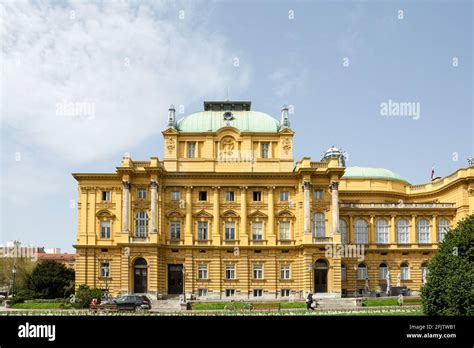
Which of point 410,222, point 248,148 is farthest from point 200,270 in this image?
point 410,222

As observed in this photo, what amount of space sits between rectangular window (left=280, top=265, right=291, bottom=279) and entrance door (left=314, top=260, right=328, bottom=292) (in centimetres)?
372

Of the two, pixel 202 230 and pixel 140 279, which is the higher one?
pixel 202 230

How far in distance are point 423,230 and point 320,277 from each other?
16.6 m

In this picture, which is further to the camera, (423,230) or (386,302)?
(423,230)

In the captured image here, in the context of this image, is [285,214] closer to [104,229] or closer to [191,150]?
[191,150]

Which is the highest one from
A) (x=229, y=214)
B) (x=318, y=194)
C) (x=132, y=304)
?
(x=318, y=194)

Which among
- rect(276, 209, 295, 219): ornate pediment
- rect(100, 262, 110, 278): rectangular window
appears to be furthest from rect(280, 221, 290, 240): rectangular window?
rect(100, 262, 110, 278): rectangular window

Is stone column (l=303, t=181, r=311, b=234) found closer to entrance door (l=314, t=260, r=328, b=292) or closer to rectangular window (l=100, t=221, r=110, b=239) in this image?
entrance door (l=314, t=260, r=328, b=292)

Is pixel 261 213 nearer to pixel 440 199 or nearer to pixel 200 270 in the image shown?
pixel 200 270

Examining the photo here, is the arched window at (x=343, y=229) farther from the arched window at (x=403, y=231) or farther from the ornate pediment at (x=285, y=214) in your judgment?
the ornate pediment at (x=285, y=214)

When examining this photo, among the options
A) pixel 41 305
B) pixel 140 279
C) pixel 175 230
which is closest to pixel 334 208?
pixel 175 230

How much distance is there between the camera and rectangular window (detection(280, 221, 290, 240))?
71938 millimetres

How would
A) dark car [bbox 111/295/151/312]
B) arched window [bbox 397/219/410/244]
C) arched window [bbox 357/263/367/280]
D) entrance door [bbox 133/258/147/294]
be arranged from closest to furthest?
dark car [bbox 111/295/151/312] → entrance door [bbox 133/258/147/294] → arched window [bbox 357/263/367/280] → arched window [bbox 397/219/410/244]

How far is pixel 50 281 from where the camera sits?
76.9m
